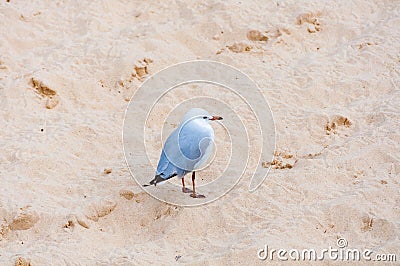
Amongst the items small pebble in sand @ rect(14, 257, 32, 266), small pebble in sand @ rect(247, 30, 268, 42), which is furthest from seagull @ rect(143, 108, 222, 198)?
small pebble in sand @ rect(247, 30, 268, 42)

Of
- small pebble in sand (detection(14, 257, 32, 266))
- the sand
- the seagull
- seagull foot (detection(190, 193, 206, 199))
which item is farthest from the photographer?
seagull foot (detection(190, 193, 206, 199))

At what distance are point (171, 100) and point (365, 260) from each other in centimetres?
214

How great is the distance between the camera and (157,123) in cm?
451

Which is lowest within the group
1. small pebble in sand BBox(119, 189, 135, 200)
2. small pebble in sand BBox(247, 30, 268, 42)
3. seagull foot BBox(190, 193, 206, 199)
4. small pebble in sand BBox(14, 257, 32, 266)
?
small pebble in sand BBox(14, 257, 32, 266)

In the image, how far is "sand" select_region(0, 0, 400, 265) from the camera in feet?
11.1

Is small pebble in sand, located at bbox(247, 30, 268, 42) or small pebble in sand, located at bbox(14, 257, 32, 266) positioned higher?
small pebble in sand, located at bbox(247, 30, 268, 42)

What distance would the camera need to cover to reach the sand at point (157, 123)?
11.1 feet

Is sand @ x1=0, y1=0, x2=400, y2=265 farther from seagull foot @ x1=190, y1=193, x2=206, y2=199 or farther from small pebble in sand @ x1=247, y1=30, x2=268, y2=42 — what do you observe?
seagull foot @ x1=190, y1=193, x2=206, y2=199

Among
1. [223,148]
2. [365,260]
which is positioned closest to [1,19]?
[223,148]

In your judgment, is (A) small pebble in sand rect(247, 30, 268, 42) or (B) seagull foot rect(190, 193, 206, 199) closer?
(B) seagull foot rect(190, 193, 206, 199)

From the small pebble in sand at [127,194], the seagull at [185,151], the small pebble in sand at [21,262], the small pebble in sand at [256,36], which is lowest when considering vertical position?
the small pebble in sand at [21,262]

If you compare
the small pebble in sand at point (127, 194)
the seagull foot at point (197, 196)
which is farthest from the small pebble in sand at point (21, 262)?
the seagull foot at point (197, 196)

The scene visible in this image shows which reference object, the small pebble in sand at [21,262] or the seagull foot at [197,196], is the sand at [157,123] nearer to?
the small pebble in sand at [21,262]

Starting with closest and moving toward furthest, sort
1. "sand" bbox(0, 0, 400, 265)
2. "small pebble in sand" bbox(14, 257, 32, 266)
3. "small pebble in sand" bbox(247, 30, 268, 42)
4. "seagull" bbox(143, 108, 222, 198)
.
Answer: "small pebble in sand" bbox(14, 257, 32, 266) → "sand" bbox(0, 0, 400, 265) → "seagull" bbox(143, 108, 222, 198) → "small pebble in sand" bbox(247, 30, 268, 42)
